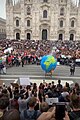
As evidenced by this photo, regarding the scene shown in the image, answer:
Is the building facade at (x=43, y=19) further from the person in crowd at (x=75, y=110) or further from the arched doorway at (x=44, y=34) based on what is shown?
the person in crowd at (x=75, y=110)

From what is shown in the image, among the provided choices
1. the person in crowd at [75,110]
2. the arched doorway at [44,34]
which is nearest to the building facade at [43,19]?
the arched doorway at [44,34]

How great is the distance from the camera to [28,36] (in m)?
68.2

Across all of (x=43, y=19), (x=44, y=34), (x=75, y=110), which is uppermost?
(x=43, y=19)

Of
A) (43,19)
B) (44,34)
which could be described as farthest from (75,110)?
(44,34)

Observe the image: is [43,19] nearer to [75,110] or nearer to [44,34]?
[44,34]

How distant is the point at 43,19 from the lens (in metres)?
66.8

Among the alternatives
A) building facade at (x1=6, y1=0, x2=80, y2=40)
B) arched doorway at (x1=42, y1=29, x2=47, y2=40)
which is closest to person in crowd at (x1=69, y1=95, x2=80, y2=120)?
building facade at (x1=6, y1=0, x2=80, y2=40)

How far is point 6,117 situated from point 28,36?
2533 inches

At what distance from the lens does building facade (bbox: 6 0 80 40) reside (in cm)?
6644

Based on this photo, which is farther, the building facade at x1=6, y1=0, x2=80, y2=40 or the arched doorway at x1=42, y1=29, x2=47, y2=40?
the arched doorway at x1=42, y1=29, x2=47, y2=40

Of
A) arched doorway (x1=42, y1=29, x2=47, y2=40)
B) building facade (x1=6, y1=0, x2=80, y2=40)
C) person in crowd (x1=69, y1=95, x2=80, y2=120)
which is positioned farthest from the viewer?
arched doorway (x1=42, y1=29, x2=47, y2=40)

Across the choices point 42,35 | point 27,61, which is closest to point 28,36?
point 42,35

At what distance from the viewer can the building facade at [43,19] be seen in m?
66.4

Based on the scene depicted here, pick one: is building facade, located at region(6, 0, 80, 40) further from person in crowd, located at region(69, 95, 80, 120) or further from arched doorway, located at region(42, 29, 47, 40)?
person in crowd, located at region(69, 95, 80, 120)
